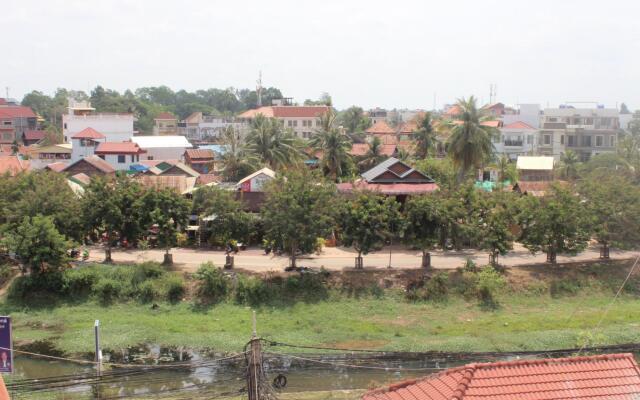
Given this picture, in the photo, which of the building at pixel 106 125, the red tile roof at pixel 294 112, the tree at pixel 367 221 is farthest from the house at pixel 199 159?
the tree at pixel 367 221

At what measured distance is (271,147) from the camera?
4772 centimetres

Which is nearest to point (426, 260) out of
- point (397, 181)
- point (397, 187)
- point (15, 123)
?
point (397, 187)

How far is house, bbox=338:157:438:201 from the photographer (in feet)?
121

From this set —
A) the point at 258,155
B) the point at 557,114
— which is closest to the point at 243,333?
the point at 258,155

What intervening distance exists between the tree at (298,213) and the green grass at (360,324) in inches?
116

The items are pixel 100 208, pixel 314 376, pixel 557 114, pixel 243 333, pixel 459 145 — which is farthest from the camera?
pixel 557 114

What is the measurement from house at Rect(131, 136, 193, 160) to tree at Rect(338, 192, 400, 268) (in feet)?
125

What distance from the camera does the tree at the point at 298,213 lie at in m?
29.8

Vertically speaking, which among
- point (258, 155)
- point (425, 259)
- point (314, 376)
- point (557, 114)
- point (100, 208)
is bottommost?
point (314, 376)

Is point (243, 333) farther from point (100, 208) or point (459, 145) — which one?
point (459, 145)

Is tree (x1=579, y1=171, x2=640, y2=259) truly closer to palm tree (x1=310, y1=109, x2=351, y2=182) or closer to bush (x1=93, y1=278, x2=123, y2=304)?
palm tree (x1=310, y1=109, x2=351, y2=182)

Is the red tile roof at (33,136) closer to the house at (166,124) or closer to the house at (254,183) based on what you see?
the house at (166,124)

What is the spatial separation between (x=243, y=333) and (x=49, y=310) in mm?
9102

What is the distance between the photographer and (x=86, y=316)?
28.4 m
